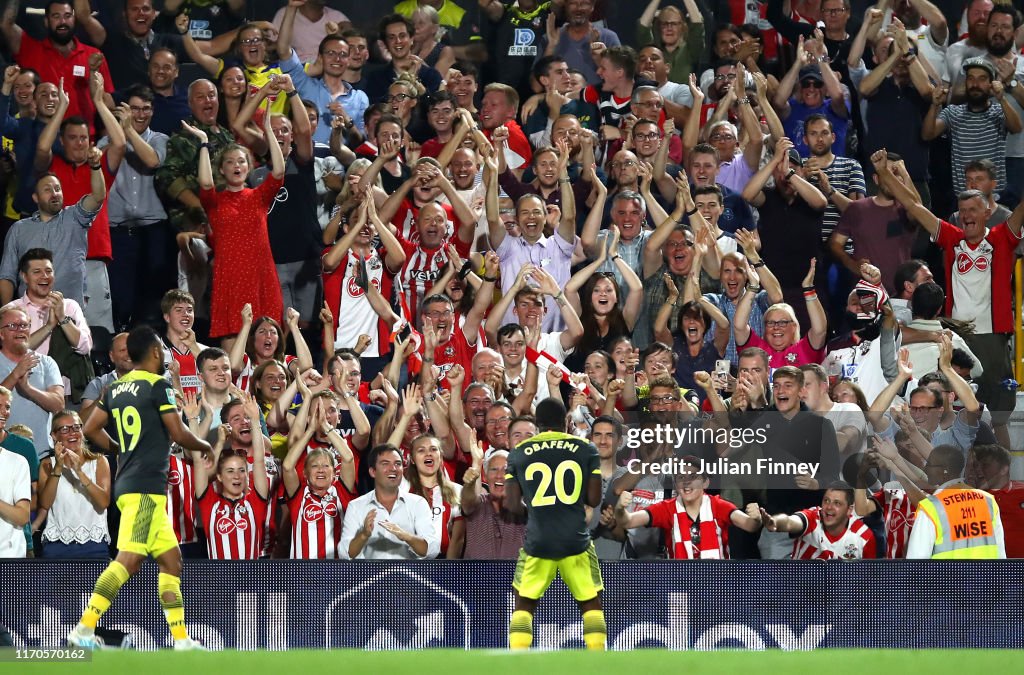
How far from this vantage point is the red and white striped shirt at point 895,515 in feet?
33.0

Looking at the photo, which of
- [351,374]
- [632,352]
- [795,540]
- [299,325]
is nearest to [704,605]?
[795,540]

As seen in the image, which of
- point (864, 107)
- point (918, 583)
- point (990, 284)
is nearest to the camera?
point (918, 583)

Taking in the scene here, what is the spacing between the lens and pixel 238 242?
11.7 metres

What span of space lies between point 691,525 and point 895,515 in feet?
4.56

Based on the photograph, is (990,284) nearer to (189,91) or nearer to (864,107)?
(864,107)

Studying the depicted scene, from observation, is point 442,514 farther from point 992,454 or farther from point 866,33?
point 866,33

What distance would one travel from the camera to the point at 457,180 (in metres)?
12.4

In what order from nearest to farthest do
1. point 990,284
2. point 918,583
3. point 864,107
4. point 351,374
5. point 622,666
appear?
point 622,666 → point 918,583 → point 351,374 → point 990,284 → point 864,107

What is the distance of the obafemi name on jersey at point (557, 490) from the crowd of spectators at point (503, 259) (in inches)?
48.5

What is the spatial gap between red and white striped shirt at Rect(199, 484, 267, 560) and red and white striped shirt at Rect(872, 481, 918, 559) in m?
4.08

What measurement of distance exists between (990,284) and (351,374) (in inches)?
208

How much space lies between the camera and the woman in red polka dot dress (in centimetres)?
1164

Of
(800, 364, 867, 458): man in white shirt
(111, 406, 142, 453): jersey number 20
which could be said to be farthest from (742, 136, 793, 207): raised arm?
(111, 406, 142, 453): jersey number 20

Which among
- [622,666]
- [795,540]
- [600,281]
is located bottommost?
[622,666]
